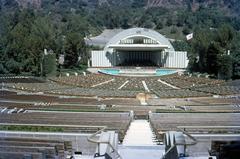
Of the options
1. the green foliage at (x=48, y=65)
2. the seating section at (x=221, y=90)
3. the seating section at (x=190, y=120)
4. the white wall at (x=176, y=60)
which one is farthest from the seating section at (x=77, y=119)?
the white wall at (x=176, y=60)

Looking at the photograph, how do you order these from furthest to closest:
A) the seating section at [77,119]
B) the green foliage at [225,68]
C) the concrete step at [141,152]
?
the green foliage at [225,68], the seating section at [77,119], the concrete step at [141,152]

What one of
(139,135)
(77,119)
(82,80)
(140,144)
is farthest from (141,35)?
(140,144)

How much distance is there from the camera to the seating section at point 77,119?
88.5 ft

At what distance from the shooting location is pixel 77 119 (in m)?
28.4

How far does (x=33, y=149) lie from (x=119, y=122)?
9.61 meters

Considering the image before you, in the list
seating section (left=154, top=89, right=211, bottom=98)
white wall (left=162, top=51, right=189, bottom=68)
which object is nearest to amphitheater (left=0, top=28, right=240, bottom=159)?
seating section (left=154, top=89, right=211, bottom=98)

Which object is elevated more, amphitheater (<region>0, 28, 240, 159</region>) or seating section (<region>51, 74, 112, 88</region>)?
amphitheater (<region>0, 28, 240, 159</region>)

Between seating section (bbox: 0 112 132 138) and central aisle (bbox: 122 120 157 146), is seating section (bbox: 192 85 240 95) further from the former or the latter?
seating section (bbox: 0 112 132 138)

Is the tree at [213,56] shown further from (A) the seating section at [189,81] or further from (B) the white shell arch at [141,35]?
(B) the white shell arch at [141,35]

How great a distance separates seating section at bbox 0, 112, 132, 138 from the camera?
27.0 meters

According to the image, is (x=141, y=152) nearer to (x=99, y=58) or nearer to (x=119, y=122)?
(x=119, y=122)

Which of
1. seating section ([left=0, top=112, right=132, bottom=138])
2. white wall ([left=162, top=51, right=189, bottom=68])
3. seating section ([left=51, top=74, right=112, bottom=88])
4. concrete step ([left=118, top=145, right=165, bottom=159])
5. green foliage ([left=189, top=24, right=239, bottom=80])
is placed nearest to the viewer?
concrete step ([left=118, top=145, right=165, bottom=159])

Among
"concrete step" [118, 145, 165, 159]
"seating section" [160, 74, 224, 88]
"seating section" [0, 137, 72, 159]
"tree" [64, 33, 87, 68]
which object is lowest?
"seating section" [160, 74, 224, 88]

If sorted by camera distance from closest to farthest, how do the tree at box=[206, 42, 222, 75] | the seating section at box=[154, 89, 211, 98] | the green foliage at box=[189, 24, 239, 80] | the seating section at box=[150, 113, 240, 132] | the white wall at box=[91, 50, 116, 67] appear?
the seating section at box=[150, 113, 240, 132] < the seating section at box=[154, 89, 211, 98] < the green foliage at box=[189, 24, 239, 80] < the tree at box=[206, 42, 222, 75] < the white wall at box=[91, 50, 116, 67]
